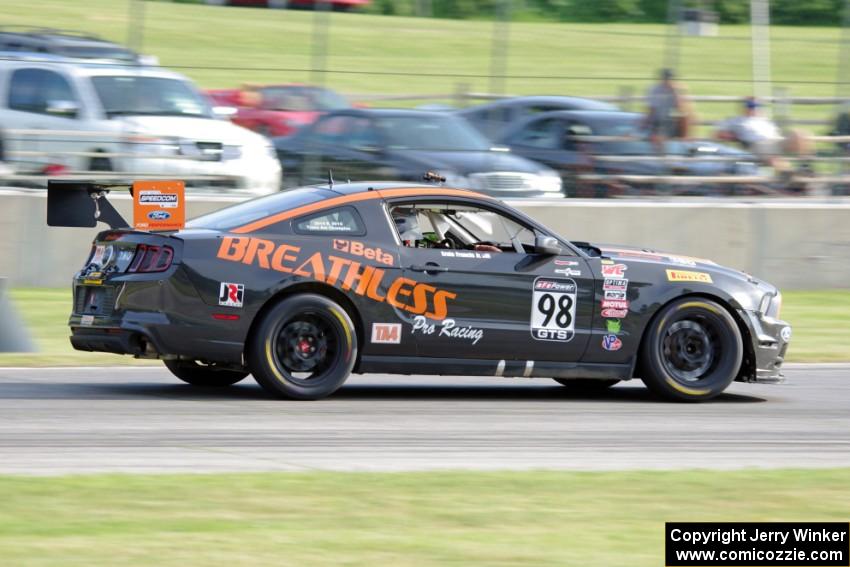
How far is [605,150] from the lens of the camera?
18.3 metres

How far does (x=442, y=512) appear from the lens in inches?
255

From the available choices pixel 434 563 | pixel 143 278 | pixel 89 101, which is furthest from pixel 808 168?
pixel 434 563

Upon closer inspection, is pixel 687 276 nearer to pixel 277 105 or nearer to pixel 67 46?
Result: pixel 277 105

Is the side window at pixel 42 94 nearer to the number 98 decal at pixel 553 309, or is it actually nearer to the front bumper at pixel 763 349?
the number 98 decal at pixel 553 309

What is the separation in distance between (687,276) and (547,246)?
1.09 metres

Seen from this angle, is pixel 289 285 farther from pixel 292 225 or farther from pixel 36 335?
pixel 36 335

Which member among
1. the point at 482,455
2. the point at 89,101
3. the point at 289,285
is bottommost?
Answer: the point at 482,455

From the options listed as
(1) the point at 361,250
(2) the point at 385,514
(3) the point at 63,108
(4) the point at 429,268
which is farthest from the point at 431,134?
(2) the point at 385,514

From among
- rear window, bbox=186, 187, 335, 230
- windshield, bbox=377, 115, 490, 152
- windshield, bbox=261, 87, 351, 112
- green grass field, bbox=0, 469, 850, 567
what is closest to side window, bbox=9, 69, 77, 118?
windshield, bbox=261, 87, 351, 112

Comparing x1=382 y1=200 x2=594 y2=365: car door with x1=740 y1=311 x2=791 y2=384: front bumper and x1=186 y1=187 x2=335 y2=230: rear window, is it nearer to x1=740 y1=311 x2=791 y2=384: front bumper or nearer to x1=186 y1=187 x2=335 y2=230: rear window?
x1=186 y1=187 x2=335 y2=230: rear window

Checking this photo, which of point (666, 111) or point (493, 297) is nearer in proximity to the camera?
point (493, 297)

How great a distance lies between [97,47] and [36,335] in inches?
222

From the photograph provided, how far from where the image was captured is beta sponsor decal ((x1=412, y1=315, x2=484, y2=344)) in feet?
32.2

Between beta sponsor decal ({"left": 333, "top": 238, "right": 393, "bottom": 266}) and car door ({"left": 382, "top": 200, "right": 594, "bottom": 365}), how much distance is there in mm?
119
